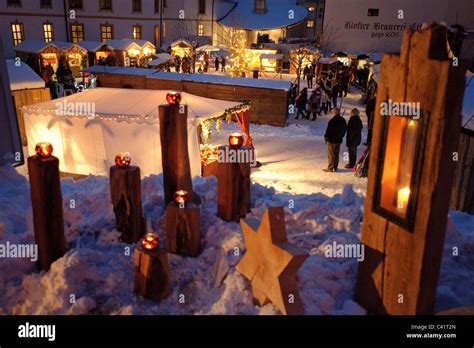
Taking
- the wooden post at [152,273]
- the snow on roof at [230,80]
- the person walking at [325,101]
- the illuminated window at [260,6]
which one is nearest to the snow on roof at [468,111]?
the wooden post at [152,273]

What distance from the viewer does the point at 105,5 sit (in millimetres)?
35406

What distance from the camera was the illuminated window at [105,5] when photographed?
115ft

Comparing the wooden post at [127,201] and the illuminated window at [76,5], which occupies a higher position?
the illuminated window at [76,5]

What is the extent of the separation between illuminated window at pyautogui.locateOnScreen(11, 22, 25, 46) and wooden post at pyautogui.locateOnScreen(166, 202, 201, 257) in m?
33.2

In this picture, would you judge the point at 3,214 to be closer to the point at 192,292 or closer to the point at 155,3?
the point at 192,292

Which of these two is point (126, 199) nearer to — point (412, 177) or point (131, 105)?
point (412, 177)

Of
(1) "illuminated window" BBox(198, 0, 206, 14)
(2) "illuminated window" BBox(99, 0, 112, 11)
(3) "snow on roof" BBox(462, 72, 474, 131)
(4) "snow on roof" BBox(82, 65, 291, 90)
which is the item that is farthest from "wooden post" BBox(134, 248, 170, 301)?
(1) "illuminated window" BBox(198, 0, 206, 14)

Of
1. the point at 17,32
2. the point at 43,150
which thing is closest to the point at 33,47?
the point at 17,32

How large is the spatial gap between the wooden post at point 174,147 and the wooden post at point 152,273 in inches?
48.4

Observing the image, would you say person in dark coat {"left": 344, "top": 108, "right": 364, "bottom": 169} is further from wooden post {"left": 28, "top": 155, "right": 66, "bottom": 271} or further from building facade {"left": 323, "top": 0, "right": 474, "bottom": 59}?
building facade {"left": 323, "top": 0, "right": 474, "bottom": 59}

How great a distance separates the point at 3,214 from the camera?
4965mm

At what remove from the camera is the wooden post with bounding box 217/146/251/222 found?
452cm

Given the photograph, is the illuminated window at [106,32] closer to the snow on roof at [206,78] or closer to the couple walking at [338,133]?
the snow on roof at [206,78]

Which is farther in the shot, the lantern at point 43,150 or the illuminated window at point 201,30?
the illuminated window at point 201,30
